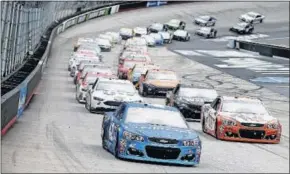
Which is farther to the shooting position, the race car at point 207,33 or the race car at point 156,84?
the race car at point 207,33

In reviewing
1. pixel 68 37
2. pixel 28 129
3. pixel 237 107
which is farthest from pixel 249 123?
pixel 68 37

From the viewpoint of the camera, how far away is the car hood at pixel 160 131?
15.6 m

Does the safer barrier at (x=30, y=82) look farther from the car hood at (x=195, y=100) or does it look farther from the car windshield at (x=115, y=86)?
the car hood at (x=195, y=100)

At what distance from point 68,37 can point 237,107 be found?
62.1 meters

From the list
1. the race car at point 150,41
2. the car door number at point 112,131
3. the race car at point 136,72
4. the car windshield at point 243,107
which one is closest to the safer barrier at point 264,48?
the race car at point 150,41

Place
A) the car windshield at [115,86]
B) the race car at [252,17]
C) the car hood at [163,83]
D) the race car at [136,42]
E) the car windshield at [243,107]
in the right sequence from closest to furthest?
the car windshield at [243,107] → the car windshield at [115,86] → the car hood at [163,83] → the race car at [136,42] → the race car at [252,17]

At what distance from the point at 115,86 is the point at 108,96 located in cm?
129

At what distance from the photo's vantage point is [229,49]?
76.4 metres

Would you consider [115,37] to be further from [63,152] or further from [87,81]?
[63,152]

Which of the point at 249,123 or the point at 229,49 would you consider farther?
the point at 229,49

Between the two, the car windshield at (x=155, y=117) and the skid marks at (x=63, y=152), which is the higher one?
the car windshield at (x=155, y=117)

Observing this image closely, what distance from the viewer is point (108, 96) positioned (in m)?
26.6

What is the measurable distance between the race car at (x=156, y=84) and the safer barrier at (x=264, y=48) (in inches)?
992

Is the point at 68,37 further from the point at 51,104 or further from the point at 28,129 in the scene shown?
the point at 28,129
